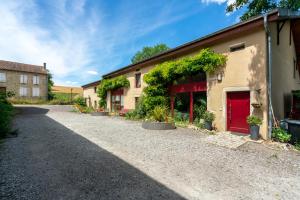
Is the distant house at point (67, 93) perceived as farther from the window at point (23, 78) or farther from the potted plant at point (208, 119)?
the potted plant at point (208, 119)

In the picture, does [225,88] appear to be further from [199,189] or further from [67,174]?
[67,174]

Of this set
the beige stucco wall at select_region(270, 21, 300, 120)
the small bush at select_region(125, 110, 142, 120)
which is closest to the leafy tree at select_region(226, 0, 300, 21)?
the beige stucco wall at select_region(270, 21, 300, 120)

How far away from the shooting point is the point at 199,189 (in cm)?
379

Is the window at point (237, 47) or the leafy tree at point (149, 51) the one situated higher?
the leafy tree at point (149, 51)

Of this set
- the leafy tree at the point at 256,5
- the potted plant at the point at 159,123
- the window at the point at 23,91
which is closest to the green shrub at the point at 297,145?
the potted plant at the point at 159,123

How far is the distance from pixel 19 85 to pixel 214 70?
1480 inches

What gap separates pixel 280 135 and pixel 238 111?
2.18 meters

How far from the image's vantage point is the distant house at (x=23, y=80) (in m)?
34.8

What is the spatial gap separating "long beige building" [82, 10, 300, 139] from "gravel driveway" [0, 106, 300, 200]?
101 inches

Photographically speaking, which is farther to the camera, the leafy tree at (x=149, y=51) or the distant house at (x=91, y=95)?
the leafy tree at (x=149, y=51)

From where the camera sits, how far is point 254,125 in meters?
8.35

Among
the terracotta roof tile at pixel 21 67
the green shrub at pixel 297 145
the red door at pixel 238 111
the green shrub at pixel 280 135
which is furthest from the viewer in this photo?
the terracotta roof tile at pixel 21 67

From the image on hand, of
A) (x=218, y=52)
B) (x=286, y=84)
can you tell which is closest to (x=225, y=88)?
(x=218, y=52)

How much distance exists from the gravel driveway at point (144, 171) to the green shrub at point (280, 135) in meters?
1.25
